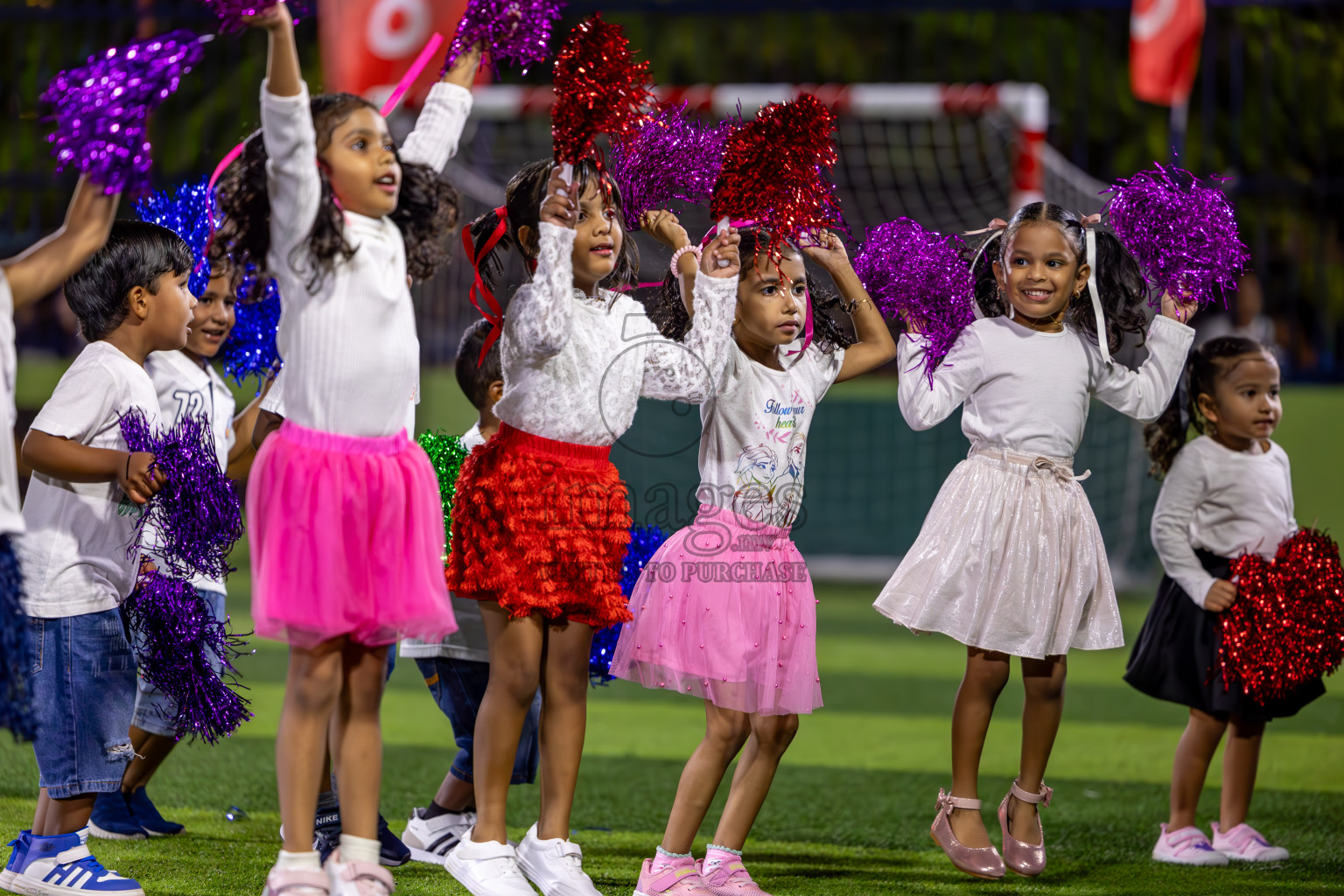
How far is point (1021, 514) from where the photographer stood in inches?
127

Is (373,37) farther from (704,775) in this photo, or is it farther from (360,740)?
(360,740)

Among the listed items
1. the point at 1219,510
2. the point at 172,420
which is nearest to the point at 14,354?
the point at 172,420

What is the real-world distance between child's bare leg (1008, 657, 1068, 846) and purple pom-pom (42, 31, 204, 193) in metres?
2.16

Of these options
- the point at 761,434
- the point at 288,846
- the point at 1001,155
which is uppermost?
the point at 1001,155

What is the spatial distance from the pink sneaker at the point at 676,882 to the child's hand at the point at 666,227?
1304 mm

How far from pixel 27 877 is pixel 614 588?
1.31 m

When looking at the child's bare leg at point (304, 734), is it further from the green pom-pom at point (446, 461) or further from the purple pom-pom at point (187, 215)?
the purple pom-pom at point (187, 215)

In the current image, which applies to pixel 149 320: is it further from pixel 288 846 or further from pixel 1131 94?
pixel 1131 94

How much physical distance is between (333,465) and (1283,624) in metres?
2.39

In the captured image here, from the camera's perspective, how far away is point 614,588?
2.86 metres

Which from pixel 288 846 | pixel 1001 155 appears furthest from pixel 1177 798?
pixel 1001 155

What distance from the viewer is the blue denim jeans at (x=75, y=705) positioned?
287 cm

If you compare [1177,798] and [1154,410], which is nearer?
[1154,410]

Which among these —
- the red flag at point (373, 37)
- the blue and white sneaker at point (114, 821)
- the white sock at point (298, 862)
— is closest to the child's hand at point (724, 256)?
the white sock at point (298, 862)
